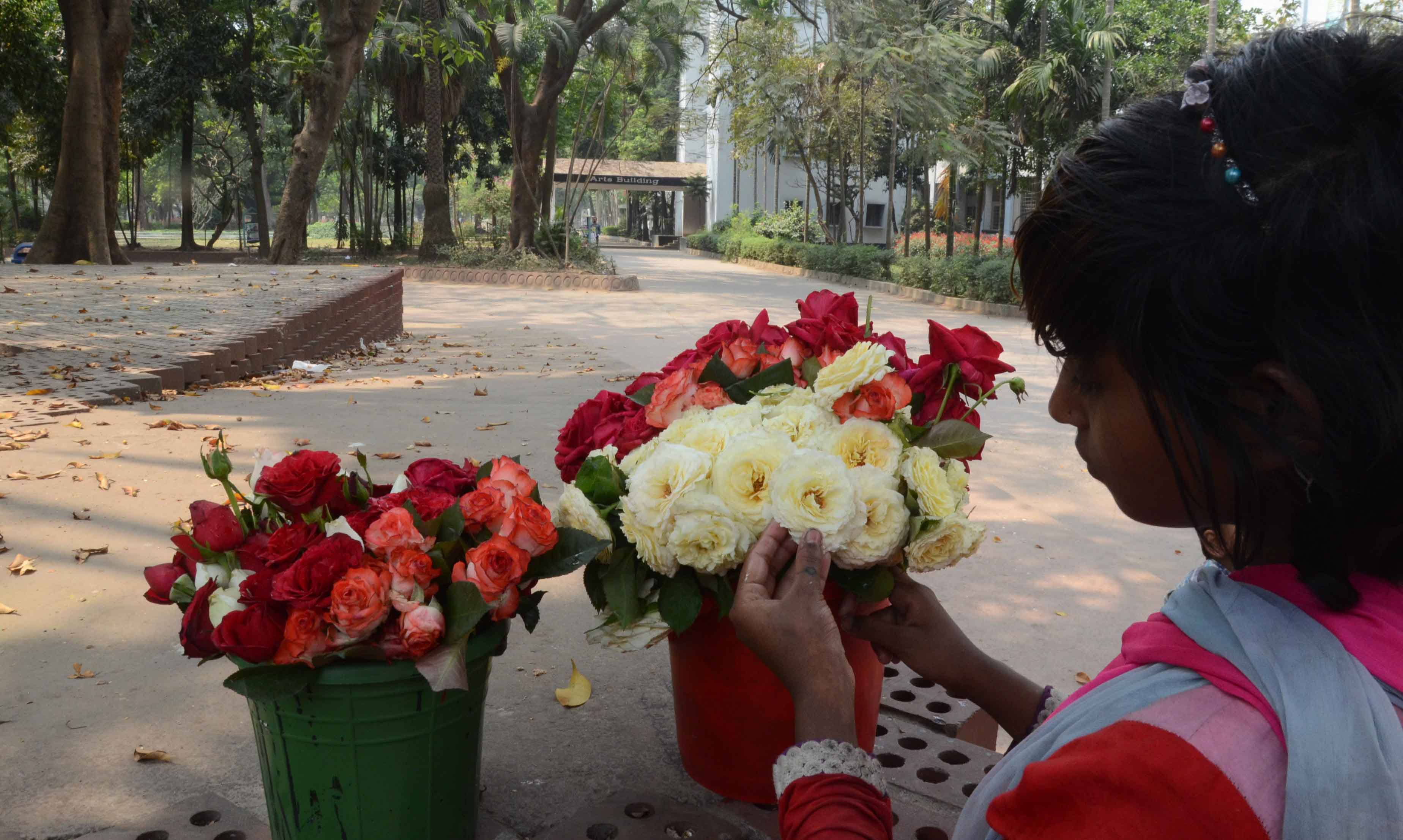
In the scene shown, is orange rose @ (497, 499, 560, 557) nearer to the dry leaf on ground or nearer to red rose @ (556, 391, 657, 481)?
red rose @ (556, 391, 657, 481)

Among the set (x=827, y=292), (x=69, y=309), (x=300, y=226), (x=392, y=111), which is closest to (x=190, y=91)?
(x=392, y=111)

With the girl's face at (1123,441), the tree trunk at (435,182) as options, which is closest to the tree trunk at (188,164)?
the tree trunk at (435,182)

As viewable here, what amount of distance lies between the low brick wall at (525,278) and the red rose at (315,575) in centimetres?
1844

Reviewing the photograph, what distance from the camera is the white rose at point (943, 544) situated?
5.45 feet

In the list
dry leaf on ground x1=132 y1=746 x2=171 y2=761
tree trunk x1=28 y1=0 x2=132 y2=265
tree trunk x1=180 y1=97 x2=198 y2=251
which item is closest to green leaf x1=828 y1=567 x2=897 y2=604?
dry leaf on ground x1=132 y1=746 x2=171 y2=761

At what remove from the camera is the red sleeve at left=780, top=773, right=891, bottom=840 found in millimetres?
1230

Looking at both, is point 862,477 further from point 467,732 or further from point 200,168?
point 200,168

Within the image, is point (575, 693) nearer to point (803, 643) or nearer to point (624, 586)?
point (624, 586)

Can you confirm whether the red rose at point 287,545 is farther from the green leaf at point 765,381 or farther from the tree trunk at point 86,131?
the tree trunk at point 86,131

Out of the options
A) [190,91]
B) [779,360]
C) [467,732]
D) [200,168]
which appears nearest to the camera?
[467,732]

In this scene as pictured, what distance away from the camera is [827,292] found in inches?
82.0

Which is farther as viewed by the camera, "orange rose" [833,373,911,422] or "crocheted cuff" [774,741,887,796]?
"orange rose" [833,373,911,422]

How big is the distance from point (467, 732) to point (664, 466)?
0.63 m

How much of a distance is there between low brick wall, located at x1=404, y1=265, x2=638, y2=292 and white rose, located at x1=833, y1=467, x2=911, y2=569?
18.5 m
